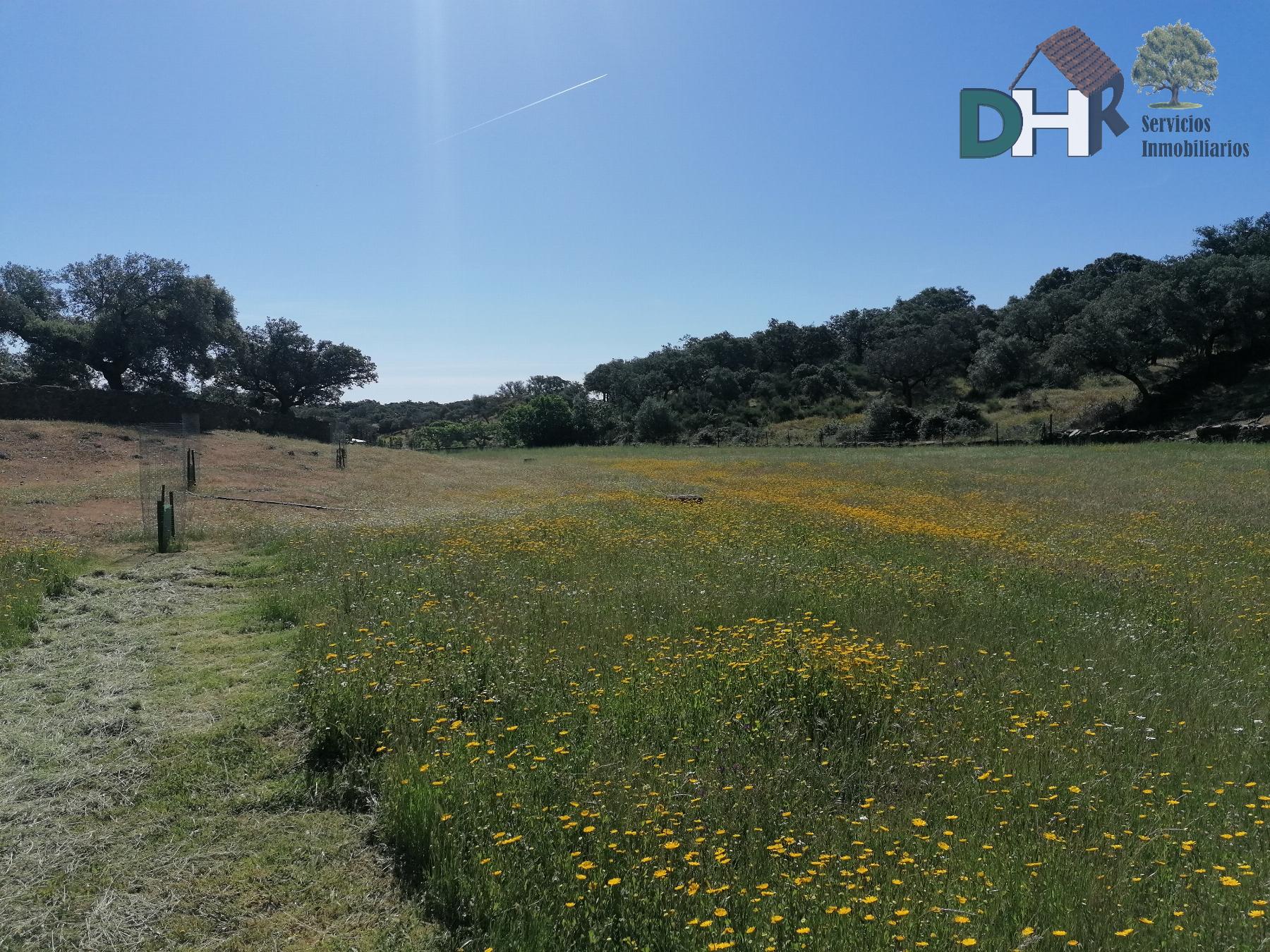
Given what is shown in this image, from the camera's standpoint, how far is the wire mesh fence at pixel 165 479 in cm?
1557

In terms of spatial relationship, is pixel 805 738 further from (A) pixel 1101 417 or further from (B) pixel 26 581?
(A) pixel 1101 417

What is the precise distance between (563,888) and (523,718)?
2.21 meters

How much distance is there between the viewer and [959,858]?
4.05 meters

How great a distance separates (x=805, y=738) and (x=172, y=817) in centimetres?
448

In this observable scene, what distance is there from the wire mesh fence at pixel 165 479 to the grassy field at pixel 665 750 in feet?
9.52

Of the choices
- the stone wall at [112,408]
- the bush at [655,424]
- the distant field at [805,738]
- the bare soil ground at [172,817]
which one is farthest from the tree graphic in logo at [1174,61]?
the bush at [655,424]

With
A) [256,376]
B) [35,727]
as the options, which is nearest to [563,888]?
[35,727]

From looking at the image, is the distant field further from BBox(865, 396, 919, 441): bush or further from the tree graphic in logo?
BBox(865, 396, 919, 441): bush

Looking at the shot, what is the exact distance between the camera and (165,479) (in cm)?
2014

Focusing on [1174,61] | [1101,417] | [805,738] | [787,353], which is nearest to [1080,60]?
[1174,61]

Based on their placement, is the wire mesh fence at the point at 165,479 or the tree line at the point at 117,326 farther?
the tree line at the point at 117,326

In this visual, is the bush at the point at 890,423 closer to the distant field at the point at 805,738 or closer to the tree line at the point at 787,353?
the tree line at the point at 787,353

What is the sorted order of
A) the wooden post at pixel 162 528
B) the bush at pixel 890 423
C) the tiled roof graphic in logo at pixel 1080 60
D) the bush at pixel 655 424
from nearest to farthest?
1. the wooden post at pixel 162 528
2. the tiled roof graphic in logo at pixel 1080 60
3. the bush at pixel 890 423
4. the bush at pixel 655 424

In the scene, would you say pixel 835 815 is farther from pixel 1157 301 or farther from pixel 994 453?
pixel 1157 301
